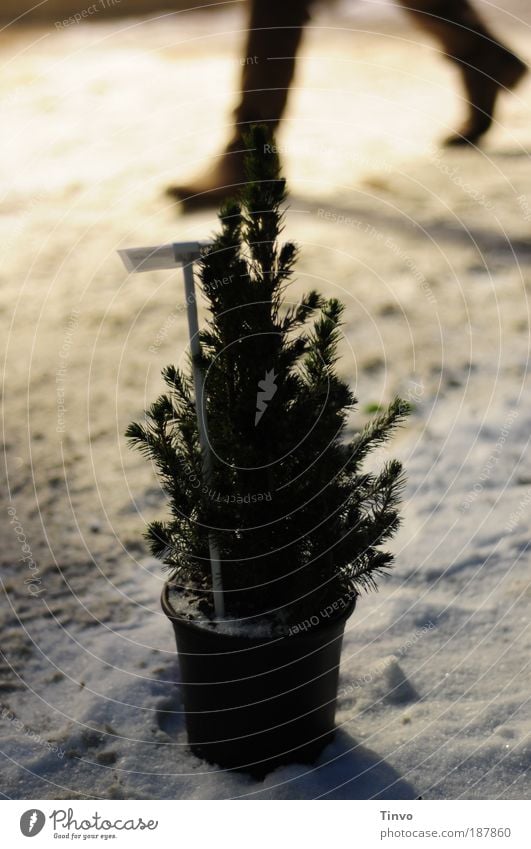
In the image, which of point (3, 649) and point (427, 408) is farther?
point (427, 408)

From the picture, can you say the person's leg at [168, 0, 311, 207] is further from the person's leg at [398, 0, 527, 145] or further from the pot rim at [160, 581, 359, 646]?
the pot rim at [160, 581, 359, 646]

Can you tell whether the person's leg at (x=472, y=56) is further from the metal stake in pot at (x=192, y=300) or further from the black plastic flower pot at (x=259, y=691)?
the black plastic flower pot at (x=259, y=691)

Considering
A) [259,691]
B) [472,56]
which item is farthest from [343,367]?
[472,56]

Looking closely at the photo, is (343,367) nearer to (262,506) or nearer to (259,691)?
(262,506)

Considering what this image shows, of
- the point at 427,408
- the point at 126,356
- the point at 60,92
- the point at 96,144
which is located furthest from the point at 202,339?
the point at 60,92

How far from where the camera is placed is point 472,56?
14.8ft

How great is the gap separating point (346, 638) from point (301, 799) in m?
0.55

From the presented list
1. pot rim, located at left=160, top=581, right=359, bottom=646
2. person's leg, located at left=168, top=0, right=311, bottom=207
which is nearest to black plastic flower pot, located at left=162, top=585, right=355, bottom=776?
pot rim, located at left=160, top=581, right=359, bottom=646

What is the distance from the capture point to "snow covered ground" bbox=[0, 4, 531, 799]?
78.2 inches

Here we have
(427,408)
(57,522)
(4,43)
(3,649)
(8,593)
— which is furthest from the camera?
(4,43)

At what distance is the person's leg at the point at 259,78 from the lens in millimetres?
4168

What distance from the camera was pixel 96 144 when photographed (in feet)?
14.9

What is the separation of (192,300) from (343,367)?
1659mm

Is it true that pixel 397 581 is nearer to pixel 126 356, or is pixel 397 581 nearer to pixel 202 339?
pixel 202 339
